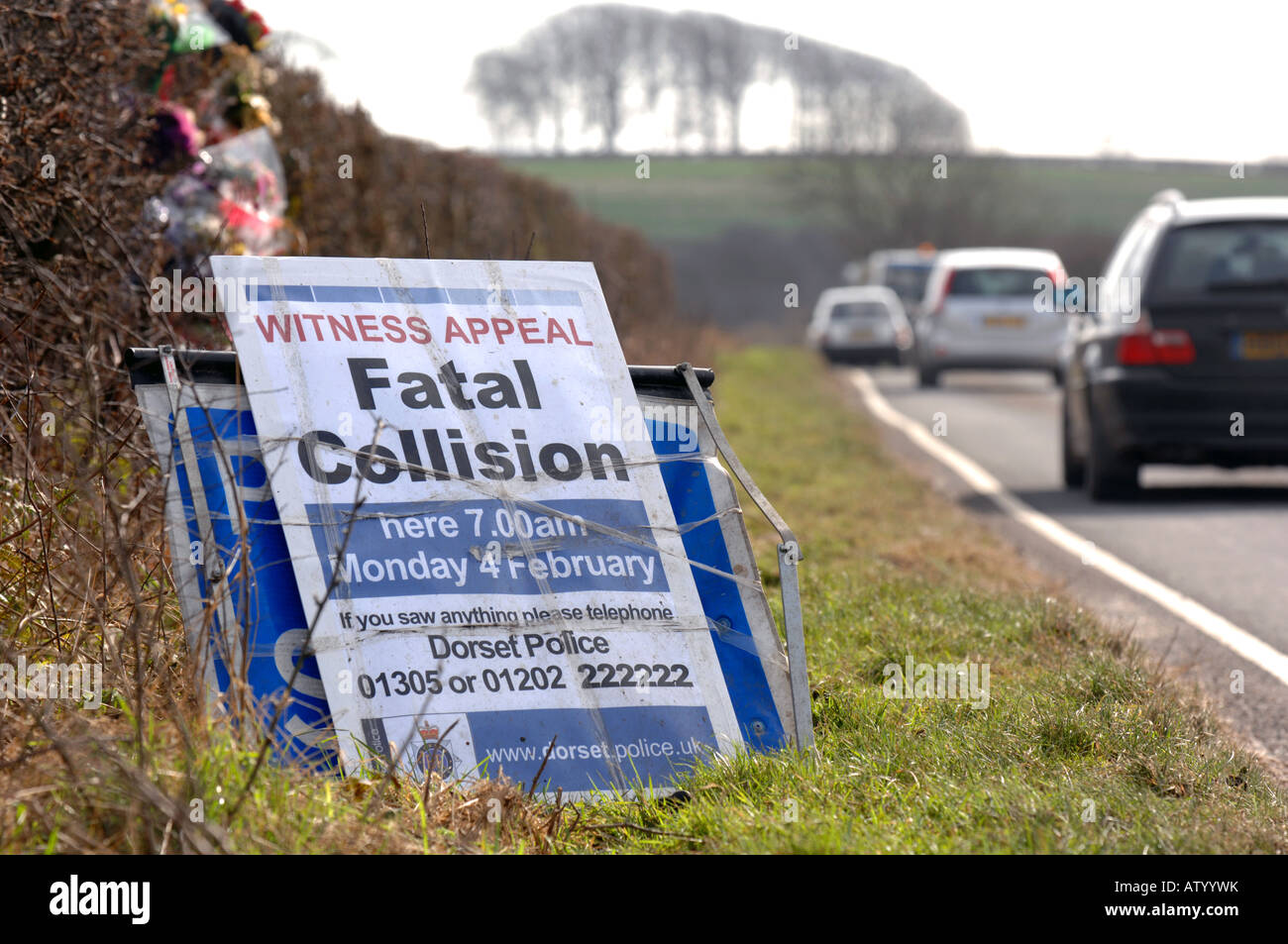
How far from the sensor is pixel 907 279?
155ft

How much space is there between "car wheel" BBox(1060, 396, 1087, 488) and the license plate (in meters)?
1.80

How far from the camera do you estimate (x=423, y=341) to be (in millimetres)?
3961

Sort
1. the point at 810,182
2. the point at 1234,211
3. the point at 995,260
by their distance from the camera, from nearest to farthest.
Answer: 1. the point at 1234,211
2. the point at 995,260
3. the point at 810,182

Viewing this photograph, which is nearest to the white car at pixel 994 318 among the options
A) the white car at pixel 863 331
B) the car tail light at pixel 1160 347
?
the white car at pixel 863 331

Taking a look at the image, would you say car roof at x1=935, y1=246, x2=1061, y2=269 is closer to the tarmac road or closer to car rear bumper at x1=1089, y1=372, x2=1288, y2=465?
the tarmac road

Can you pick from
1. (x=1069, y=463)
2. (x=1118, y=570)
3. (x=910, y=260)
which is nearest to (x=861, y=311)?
(x=910, y=260)

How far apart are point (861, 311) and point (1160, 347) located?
23131mm

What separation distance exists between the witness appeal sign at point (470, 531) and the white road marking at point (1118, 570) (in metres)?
2.84

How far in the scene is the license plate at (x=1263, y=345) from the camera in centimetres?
979

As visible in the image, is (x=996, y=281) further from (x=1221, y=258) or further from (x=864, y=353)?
(x=1221, y=258)

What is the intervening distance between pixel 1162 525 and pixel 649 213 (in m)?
68.8

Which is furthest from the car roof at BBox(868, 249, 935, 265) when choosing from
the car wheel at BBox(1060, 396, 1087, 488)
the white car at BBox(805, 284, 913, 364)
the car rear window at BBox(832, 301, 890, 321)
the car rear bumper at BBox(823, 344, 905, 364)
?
the car wheel at BBox(1060, 396, 1087, 488)
